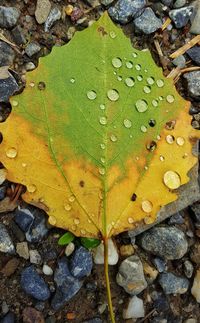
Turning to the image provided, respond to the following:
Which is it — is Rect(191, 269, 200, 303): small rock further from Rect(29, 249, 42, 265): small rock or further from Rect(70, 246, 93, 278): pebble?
Rect(29, 249, 42, 265): small rock

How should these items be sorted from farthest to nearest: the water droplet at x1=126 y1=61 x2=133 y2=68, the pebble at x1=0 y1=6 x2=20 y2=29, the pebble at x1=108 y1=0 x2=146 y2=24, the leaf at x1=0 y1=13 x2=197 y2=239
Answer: the pebble at x1=108 y1=0 x2=146 y2=24, the pebble at x1=0 y1=6 x2=20 y2=29, the water droplet at x1=126 y1=61 x2=133 y2=68, the leaf at x1=0 y1=13 x2=197 y2=239

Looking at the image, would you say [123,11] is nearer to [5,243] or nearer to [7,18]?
[7,18]

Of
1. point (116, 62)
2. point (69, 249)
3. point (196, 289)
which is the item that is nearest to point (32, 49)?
point (116, 62)

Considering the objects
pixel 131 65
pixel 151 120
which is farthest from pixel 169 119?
pixel 131 65

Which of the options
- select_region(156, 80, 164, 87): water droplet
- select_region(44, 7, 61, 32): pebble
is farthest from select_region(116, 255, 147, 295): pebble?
select_region(44, 7, 61, 32): pebble

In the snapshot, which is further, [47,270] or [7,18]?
[7,18]
